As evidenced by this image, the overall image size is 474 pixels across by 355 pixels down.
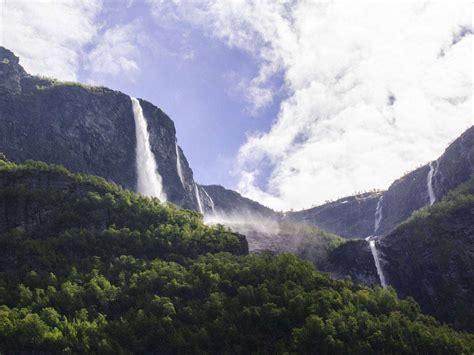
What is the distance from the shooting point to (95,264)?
11194 centimetres

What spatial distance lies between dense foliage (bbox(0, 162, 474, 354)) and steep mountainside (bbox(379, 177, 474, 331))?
1219 inches

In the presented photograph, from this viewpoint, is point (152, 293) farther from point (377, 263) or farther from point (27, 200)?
point (377, 263)

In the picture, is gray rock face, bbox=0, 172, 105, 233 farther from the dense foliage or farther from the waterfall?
the waterfall

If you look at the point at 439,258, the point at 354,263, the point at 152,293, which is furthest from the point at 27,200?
the point at 439,258

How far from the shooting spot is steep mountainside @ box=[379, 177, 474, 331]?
139625 mm

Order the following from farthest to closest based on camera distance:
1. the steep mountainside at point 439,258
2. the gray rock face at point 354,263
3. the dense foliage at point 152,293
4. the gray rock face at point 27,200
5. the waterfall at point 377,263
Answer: the gray rock face at point 354,263 → the waterfall at point 377,263 → the steep mountainside at point 439,258 → the gray rock face at point 27,200 → the dense foliage at point 152,293

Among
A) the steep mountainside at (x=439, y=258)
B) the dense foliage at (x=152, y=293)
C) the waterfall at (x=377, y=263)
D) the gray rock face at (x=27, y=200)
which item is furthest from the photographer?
the waterfall at (x=377, y=263)

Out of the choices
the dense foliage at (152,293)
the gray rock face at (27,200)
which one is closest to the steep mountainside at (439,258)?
the dense foliage at (152,293)

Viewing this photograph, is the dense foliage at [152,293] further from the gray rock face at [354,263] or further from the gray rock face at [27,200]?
the gray rock face at [354,263]

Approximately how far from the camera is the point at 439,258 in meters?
150

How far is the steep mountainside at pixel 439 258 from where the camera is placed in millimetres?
139625

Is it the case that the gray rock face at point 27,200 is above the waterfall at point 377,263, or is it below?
above

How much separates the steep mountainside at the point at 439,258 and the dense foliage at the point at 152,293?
30962 millimetres

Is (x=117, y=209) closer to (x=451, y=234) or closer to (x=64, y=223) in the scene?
(x=64, y=223)
